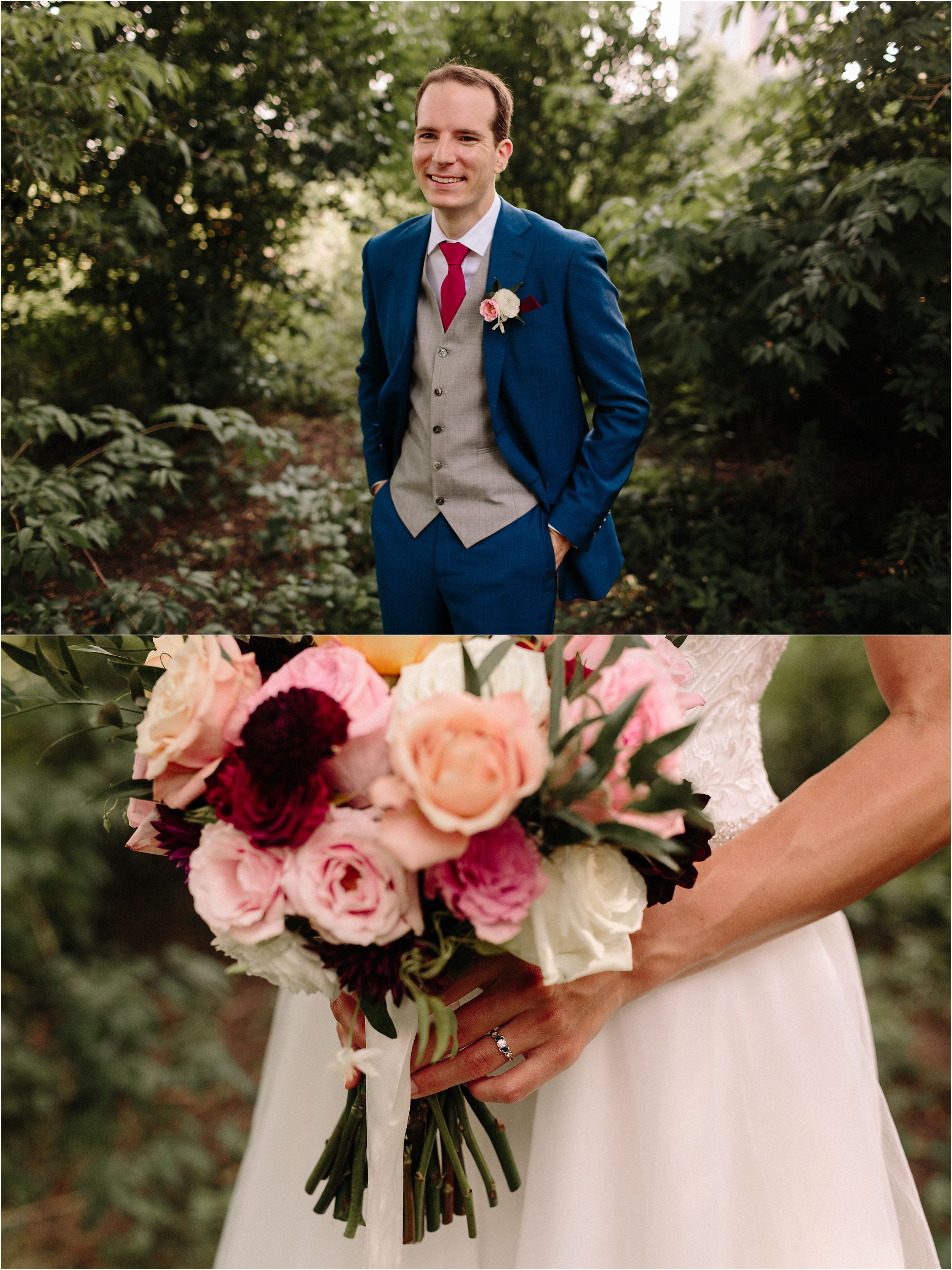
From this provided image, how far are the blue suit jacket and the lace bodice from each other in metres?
0.64

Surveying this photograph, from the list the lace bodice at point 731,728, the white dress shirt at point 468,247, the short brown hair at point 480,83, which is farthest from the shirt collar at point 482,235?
the lace bodice at point 731,728

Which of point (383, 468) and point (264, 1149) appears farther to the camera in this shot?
point (383, 468)

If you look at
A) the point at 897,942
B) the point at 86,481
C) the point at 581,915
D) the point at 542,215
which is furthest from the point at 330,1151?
the point at 542,215

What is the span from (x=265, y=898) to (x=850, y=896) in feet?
1.87

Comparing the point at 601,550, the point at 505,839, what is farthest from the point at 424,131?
the point at 505,839

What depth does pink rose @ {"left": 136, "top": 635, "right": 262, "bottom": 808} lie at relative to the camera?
554mm

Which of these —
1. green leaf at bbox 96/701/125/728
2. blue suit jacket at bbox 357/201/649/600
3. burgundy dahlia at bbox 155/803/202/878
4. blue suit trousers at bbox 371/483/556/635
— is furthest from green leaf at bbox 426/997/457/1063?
blue suit jacket at bbox 357/201/649/600

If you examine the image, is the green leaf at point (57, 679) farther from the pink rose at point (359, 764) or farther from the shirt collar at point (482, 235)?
the shirt collar at point (482, 235)

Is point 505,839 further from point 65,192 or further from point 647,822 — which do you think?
point 65,192

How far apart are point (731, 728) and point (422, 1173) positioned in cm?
55

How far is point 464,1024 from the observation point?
0.70 meters

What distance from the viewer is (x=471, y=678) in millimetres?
526

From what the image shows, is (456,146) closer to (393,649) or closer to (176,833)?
(393,649)

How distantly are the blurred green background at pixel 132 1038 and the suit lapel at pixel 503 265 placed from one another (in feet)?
2.54
